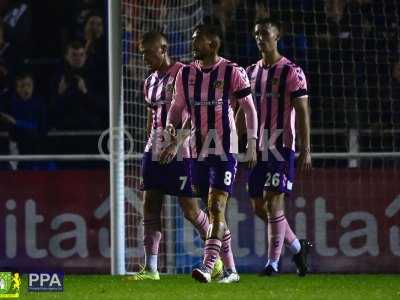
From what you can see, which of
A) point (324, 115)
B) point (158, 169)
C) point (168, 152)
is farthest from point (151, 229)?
point (324, 115)

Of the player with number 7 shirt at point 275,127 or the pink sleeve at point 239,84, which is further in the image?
the player with number 7 shirt at point 275,127

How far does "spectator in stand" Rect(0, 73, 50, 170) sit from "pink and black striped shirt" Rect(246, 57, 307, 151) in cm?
381

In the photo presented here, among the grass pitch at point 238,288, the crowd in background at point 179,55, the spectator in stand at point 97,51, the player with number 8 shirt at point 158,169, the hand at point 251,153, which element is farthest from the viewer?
the spectator in stand at point 97,51

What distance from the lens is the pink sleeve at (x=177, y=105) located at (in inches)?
356

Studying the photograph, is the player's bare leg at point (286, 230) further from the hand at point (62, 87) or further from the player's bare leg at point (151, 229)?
the hand at point (62, 87)

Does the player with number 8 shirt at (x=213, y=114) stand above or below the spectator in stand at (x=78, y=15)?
below

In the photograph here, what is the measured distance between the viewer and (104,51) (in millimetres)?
14039

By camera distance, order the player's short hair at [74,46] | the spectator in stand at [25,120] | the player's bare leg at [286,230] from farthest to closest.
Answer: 1. the player's short hair at [74,46]
2. the spectator in stand at [25,120]
3. the player's bare leg at [286,230]

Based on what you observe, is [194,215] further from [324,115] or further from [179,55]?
[324,115]

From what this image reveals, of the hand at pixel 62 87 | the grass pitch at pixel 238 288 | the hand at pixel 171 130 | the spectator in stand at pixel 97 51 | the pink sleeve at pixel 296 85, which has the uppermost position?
the spectator in stand at pixel 97 51

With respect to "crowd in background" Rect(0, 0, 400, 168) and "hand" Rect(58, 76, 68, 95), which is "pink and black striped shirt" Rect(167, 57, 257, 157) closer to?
"crowd in background" Rect(0, 0, 400, 168)

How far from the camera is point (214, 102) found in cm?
902

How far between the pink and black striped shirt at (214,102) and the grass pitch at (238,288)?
103 cm

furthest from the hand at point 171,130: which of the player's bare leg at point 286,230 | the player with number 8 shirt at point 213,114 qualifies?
the player's bare leg at point 286,230
